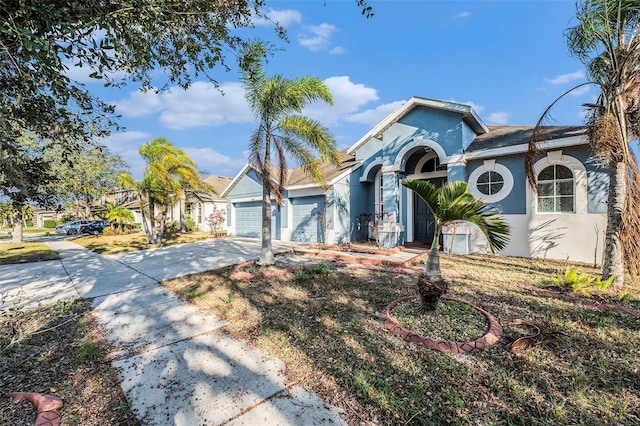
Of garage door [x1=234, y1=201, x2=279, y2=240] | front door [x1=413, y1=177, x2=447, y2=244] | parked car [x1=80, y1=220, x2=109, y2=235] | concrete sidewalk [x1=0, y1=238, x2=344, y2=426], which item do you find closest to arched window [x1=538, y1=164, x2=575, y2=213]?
front door [x1=413, y1=177, x2=447, y2=244]

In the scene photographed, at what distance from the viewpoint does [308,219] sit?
567 inches

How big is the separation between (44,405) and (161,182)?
13.8 meters

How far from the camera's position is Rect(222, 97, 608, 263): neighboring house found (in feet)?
26.6

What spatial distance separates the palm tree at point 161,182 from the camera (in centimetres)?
1441

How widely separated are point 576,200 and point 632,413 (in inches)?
313

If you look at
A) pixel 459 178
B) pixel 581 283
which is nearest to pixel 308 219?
pixel 459 178

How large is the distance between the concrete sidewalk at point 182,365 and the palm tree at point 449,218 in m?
2.43

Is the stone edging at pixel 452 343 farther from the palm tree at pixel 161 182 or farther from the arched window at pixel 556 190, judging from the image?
the palm tree at pixel 161 182

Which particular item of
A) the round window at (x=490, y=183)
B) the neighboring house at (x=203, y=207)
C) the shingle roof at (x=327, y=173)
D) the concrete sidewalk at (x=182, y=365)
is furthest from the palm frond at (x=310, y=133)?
the neighboring house at (x=203, y=207)

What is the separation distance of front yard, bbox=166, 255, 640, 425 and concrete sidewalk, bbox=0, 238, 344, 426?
263 mm

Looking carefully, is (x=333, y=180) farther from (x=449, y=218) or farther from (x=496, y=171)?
(x=449, y=218)

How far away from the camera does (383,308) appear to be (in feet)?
15.5

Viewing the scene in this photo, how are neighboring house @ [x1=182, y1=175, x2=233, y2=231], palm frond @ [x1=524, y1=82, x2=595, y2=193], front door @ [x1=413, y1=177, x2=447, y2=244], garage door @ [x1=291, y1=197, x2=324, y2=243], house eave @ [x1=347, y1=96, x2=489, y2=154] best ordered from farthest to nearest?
neighboring house @ [x1=182, y1=175, x2=233, y2=231] < garage door @ [x1=291, y1=197, x2=324, y2=243] < front door @ [x1=413, y1=177, x2=447, y2=244] < house eave @ [x1=347, y1=96, x2=489, y2=154] < palm frond @ [x1=524, y1=82, x2=595, y2=193]

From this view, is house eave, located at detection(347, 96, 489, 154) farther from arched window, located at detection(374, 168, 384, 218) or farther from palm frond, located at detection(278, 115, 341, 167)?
palm frond, located at detection(278, 115, 341, 167)
